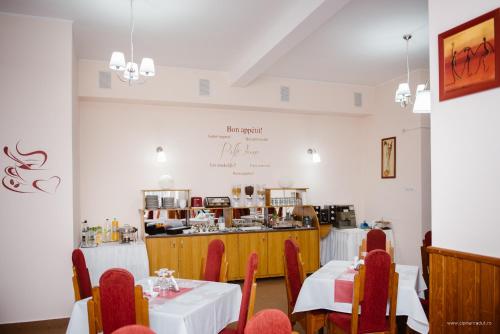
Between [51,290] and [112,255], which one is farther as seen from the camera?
[112,255]

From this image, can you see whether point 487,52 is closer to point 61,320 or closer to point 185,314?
point 185,314

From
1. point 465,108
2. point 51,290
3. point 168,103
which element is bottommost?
point 51,290

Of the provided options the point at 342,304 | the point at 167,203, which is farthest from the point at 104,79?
the point at 342,304

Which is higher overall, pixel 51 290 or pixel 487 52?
pixel 487 52

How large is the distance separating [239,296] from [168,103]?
3.99 m

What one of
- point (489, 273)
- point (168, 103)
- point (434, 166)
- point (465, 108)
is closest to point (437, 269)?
point (489, 273)

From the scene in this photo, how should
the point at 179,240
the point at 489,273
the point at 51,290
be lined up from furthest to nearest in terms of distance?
the point at 179,240, the point at 51,290, the point at 489,273

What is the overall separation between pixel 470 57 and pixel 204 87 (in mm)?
4838

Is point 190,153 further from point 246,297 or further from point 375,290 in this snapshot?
point 375,290

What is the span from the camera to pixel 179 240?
20.7ft

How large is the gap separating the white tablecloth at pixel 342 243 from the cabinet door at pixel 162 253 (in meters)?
2.95

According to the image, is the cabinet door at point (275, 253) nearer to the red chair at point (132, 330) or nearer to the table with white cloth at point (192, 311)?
the table with white cloth at point (192, 311)

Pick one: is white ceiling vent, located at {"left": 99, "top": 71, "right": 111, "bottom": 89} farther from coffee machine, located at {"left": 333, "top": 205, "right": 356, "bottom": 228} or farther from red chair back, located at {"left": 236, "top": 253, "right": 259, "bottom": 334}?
coffee machine, located at {"left": 333, "top": 205, "right": 356, "bottom": 228}

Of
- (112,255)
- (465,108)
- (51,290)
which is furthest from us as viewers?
(112,255)
